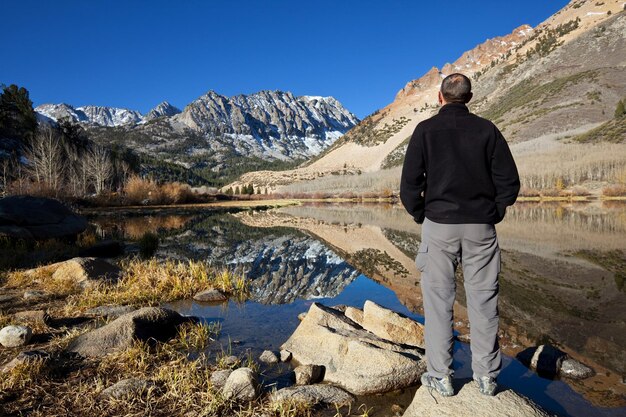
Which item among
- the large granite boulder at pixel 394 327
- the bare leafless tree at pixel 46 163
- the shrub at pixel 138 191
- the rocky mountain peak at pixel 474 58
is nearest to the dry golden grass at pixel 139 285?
the large granite boulder at pixel 394 327

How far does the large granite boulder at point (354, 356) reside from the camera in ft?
12.9

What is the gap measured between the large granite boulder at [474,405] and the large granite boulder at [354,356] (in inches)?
29.6

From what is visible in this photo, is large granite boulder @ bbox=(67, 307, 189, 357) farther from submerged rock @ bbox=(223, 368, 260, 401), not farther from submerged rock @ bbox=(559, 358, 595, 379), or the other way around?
submerged rock @ bbox=(559, 358, 595, 379)

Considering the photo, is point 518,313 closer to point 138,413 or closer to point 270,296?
point 270,296

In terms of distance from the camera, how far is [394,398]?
3.81 meters

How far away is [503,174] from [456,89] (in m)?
0.78

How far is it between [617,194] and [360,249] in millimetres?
43684

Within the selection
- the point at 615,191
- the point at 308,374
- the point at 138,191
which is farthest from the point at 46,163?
the point at 615,191

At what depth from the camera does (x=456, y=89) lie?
323 centimetres

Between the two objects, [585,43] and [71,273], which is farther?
[585,43]

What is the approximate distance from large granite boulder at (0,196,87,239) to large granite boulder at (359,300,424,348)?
12.4 metres

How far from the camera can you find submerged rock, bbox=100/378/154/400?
343 centimetres

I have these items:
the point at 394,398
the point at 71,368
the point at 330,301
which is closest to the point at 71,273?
the point at 71,368

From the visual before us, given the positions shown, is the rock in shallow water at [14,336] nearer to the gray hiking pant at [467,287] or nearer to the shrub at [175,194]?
the gray hiking pant at [467,287]
